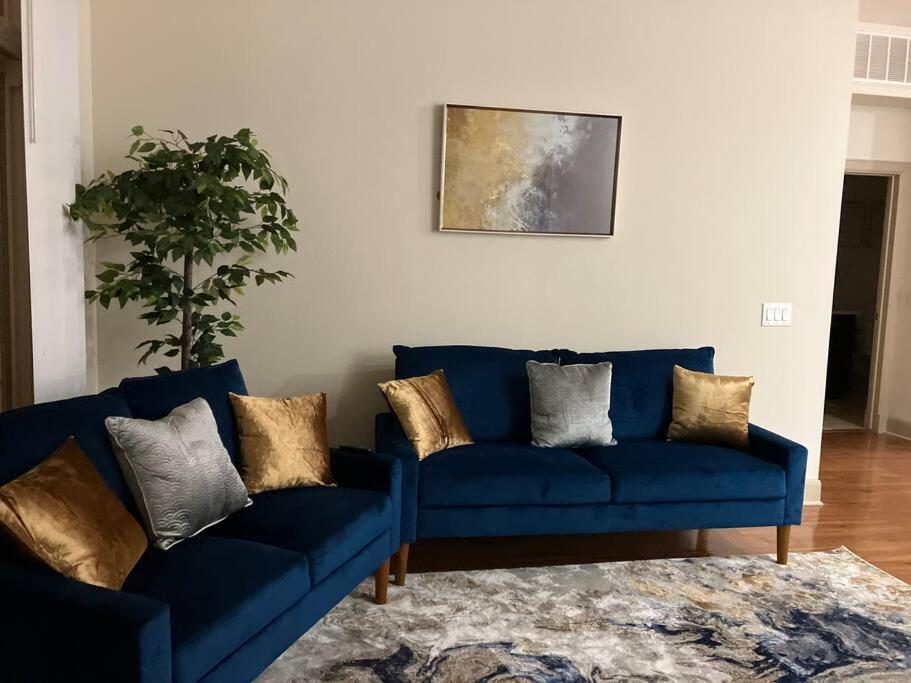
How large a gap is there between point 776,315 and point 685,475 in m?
1.54

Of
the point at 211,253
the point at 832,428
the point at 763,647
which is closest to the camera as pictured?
the point at 763,647

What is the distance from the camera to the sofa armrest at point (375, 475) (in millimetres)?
2941

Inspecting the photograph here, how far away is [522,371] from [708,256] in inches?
54.3

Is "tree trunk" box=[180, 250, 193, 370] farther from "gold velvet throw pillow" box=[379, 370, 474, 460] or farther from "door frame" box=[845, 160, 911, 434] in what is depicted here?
"door frame" box=[845, 160, 911, 434]

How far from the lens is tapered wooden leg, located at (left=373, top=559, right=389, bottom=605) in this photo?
296 centimetres

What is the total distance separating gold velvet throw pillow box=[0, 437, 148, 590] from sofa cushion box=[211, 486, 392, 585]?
Result: 41 centimetres

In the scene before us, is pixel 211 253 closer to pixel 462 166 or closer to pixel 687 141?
pixel 462 166

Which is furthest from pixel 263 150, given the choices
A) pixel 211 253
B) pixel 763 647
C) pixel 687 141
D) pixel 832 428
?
pixel 832 428

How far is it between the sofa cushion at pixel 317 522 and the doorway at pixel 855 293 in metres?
5.94

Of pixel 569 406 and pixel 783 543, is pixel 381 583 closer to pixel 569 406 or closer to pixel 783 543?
pixel 569 406

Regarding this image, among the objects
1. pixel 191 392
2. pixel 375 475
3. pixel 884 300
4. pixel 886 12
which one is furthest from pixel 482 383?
Result: pixel 884 300

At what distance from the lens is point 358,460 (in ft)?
9.83

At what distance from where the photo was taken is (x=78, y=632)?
1.71 m

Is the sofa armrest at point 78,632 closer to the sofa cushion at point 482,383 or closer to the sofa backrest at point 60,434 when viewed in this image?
the sofa backrest at point 60,434
